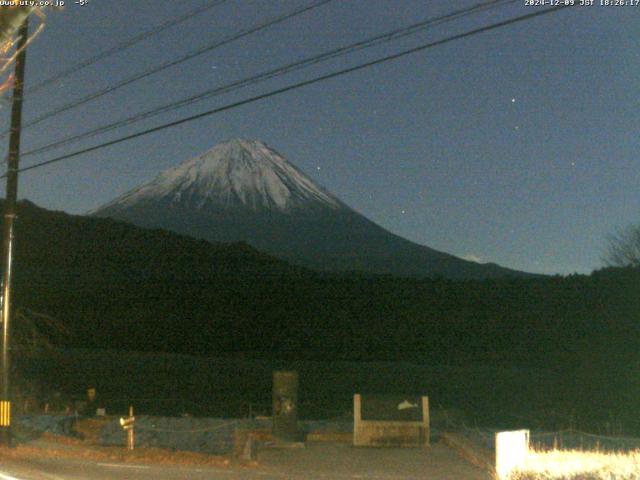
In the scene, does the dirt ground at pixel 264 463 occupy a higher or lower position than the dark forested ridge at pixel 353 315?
lower

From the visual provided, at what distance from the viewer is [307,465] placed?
1659 cm

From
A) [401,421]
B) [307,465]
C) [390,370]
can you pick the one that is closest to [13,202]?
[307,465]

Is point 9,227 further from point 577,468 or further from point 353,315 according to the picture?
point 353,315

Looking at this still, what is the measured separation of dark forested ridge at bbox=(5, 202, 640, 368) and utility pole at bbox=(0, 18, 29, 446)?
46.9 meters

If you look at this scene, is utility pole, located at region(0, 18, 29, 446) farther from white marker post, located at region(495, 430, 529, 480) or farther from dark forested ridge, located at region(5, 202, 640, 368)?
dark forested ridge, located at region(5, 202, 640, 368)

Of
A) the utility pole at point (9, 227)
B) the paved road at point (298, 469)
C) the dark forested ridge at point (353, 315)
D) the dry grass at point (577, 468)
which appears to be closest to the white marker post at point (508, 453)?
the dry grass at point (577, 468)

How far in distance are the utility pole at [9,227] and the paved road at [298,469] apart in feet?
7.35

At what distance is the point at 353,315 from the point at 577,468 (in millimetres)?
61636

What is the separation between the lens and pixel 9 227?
17781 mm

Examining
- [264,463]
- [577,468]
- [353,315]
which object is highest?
[353,315]

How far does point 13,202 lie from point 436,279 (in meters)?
62.5

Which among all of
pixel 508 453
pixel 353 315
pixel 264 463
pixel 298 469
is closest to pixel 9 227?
pixel 264 463

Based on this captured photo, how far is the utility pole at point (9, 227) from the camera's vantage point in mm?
17469

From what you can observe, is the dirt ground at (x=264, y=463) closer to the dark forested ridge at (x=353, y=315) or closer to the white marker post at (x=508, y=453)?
the white marker post at (x=508, y=453)
